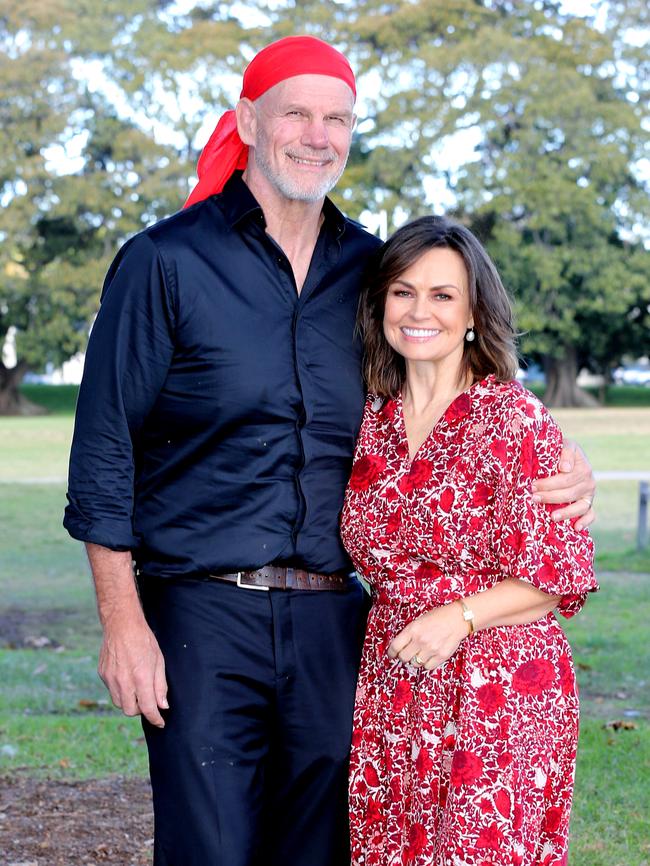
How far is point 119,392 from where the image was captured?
2.93 meters

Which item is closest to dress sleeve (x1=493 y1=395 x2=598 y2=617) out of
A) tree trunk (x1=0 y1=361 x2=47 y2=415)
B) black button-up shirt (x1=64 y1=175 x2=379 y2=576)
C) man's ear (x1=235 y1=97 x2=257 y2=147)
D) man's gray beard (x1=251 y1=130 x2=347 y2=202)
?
black button-up shirt (x1=64 y1=175 x2=379 y2=576)

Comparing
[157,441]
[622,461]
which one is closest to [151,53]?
[622,461]

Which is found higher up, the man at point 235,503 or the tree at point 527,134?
Answer: the tree at point 527,134

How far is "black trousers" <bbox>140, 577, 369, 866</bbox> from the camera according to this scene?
9.70ft

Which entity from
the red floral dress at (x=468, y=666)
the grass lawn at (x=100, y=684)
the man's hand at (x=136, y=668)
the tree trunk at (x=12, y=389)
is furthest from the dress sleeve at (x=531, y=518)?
the tree trunk at (x=12, y=389)

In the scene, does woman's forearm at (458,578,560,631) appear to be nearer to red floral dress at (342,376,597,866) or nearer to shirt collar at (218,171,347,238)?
red floral dress at (342,376,597,866)

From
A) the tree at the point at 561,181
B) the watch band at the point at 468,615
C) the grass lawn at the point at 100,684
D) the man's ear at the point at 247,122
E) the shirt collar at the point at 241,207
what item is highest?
the tree at the point at 561,181

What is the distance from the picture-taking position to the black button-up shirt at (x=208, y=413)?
2.95 metres

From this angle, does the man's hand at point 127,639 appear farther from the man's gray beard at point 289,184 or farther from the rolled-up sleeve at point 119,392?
the man's gray beard at point 289,184

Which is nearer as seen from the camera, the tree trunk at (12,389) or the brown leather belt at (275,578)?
the brown leather belt at (275,578)

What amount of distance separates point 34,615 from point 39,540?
3.61 meters

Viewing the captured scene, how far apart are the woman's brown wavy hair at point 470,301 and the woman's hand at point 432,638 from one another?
2.03 feet

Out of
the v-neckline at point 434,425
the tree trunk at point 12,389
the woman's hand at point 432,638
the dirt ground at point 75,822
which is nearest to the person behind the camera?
the woman's hand at point 432,638

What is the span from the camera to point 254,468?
3.03 meters
